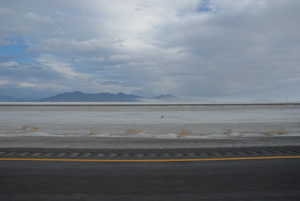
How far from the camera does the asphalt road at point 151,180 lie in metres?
4.06

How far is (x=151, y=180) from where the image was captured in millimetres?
4812

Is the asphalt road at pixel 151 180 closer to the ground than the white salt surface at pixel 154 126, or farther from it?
farther from it

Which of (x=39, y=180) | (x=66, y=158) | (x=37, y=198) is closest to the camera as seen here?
A: (x=37, y=198)

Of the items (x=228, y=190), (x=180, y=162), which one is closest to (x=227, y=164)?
(x=180, y=162)

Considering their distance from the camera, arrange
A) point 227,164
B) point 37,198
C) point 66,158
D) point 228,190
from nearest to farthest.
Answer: point 37,198 < point 228,190 < point 227,164 < point 66,158

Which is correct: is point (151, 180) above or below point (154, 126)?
above

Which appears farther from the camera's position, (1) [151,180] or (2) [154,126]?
(2) [154,126]

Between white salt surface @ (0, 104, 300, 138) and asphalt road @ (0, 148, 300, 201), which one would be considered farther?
white salt surface @ (0, 104, 300, 138)

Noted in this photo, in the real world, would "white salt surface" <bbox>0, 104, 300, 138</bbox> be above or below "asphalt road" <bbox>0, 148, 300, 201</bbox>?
below

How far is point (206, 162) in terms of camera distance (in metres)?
6.15

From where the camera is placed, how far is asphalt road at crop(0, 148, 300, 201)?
4.06 m

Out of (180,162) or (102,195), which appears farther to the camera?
(180,162)

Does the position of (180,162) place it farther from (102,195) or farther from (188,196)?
(102,195)

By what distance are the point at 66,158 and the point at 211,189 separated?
4068 mm
